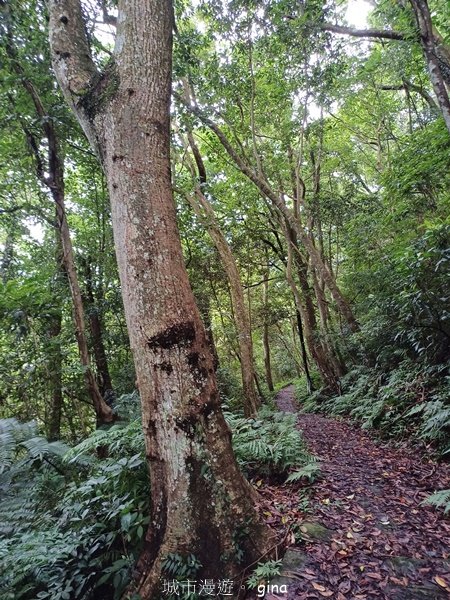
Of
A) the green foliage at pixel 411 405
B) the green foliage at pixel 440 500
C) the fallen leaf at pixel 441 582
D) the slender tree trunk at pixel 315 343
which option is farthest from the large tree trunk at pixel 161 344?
the slender tree trunk at pixel 315 343

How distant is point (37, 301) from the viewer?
6.39 metres

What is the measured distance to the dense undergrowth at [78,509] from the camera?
2.76 metres

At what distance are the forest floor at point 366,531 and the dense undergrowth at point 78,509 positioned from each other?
0.72m

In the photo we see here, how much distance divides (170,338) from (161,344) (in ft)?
0.28

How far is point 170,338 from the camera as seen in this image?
261cm

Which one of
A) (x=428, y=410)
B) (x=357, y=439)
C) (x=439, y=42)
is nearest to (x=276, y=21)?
(x=439, y=42)

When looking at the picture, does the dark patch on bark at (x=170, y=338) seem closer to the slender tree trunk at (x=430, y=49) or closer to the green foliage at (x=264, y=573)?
the green foliage at (x=264, y=573)

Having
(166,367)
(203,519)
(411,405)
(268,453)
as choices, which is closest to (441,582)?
(203,519)

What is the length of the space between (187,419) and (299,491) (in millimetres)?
2056

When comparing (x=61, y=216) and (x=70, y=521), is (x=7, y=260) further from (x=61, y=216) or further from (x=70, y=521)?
(x=70, y=521)

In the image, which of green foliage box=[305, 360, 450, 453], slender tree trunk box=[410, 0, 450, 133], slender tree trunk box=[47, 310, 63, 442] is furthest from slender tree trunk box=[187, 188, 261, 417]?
slender tree trunk box=[410, 0, 450, 133]

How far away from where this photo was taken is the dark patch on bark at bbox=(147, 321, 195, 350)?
8.54ft

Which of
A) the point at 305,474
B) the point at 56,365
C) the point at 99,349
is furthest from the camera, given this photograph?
the point at 99,349

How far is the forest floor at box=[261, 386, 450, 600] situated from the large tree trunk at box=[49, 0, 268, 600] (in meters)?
0.46
